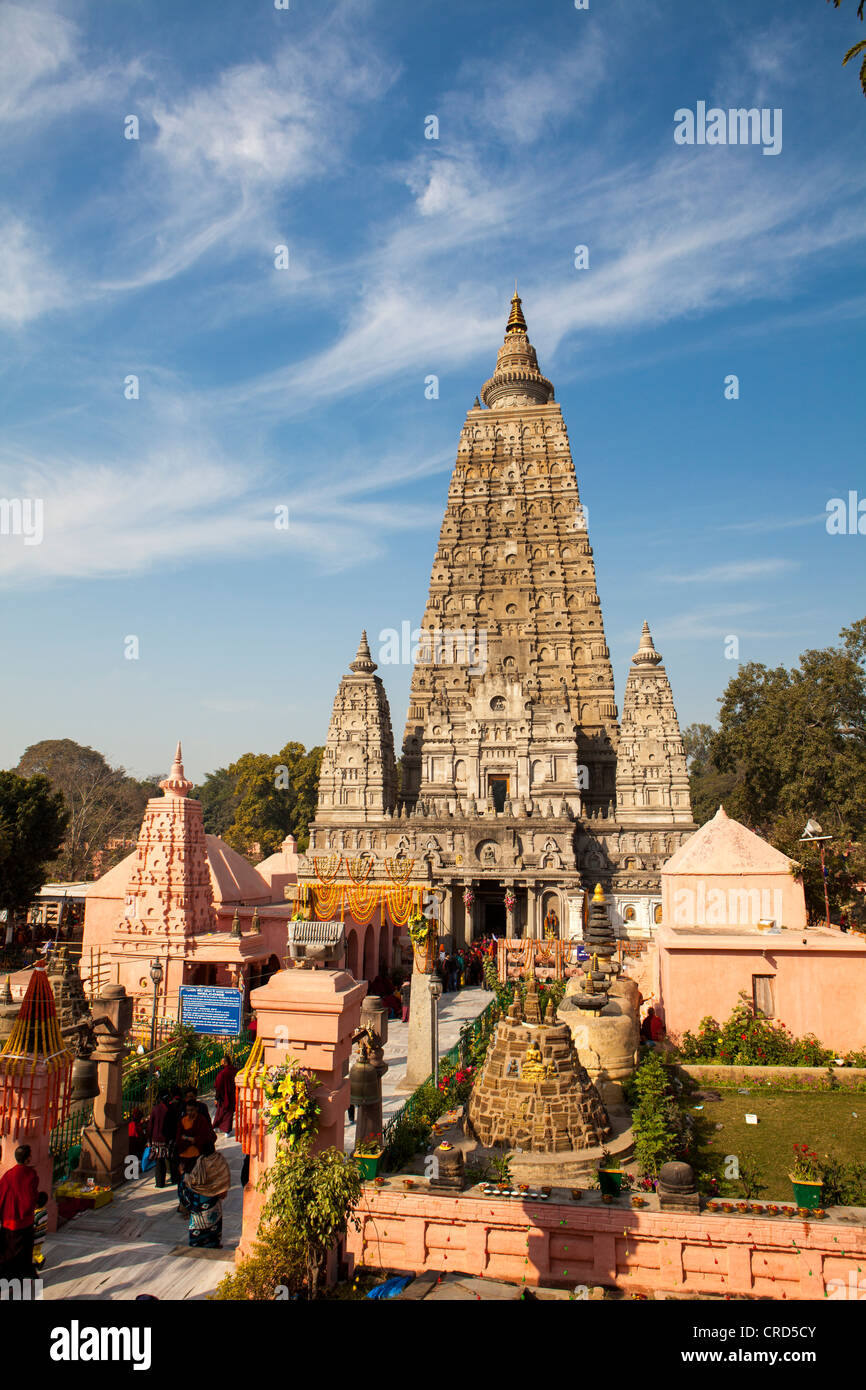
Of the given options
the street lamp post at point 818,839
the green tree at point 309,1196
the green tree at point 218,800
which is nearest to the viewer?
the green tree at point 309,1196

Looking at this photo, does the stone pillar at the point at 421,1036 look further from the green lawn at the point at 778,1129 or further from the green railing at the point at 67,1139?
the green railing at the point at 67,1139

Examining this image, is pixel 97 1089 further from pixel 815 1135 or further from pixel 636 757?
pixel 636 757

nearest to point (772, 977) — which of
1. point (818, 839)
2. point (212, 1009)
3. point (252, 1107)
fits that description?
point (818, 839)

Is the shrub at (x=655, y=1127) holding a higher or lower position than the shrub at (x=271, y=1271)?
lower

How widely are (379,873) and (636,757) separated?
48.9 feet

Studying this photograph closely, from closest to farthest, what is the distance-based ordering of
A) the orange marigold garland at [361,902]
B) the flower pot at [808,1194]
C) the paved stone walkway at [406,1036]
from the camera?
the flower pot at [808,1194]
the paved stone walkway at [406,1036]
the orange marigold garland at [361,902]

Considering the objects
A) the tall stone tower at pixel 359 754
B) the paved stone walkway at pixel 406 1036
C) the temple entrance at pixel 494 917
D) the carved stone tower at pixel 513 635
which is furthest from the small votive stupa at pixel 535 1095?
the tall stone tower at pixel 359 754

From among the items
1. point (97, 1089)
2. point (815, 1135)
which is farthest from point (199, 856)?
point (815, 1135)

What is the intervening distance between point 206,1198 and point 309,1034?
12.5 ft

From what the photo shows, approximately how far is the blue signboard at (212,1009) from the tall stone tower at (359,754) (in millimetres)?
29240

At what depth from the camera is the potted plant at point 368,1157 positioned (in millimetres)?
9789

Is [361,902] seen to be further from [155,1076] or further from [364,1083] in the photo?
[364,1083]

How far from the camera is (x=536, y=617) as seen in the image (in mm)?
50938
